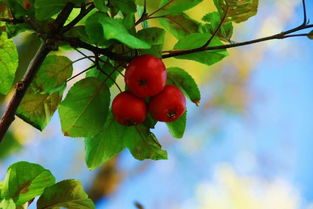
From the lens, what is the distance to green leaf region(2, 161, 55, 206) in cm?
50

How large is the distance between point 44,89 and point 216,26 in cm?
21

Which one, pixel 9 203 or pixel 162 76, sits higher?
pixel 162 76

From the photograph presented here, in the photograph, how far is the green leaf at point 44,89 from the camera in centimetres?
54

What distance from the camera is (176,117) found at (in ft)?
1.69

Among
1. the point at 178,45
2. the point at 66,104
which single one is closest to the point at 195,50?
the point at 178,45

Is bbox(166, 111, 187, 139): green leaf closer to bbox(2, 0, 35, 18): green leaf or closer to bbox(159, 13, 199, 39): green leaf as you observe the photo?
bbox(159, 13, 199, 39): green leaf

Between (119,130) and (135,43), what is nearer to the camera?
(135,43)

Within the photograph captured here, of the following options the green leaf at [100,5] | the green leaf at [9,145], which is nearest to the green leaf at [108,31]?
the green leaf at [100,5]

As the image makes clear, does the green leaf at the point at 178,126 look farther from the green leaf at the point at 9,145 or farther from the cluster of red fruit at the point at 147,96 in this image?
the green leaf at the point at 9,145

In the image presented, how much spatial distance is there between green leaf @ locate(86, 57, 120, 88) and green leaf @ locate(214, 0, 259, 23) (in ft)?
0.45

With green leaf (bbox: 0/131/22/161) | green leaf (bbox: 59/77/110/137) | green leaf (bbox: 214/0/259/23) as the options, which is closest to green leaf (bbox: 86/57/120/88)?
green leaf (bbox: 59/77/110/137)

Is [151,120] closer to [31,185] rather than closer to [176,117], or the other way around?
[176,117]

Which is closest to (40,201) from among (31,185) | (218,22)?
(31,185)

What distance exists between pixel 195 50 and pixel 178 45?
36 millimetres
